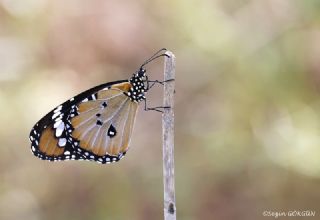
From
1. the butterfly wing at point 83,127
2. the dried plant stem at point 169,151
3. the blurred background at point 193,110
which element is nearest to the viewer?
the dried plant stem at point 169,151

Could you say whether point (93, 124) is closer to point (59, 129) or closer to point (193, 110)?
point (59, 129)

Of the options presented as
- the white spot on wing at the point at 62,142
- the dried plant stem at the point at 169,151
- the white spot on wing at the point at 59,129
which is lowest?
the dried plant stem at the point at 169,151

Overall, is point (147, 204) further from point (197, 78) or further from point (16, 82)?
point (16, 82)

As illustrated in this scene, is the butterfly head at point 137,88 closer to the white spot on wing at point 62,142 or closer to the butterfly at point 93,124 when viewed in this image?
the butterfly at point 93,124

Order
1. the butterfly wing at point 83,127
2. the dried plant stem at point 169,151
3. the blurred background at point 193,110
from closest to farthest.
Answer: the dried plant stem at point 169,151 → the butterfly wing at point 83,127 → the blurred background at point 193,110

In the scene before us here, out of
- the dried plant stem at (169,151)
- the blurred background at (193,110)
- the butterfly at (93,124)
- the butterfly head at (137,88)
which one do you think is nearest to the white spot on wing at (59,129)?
the butterfly at (93,124)

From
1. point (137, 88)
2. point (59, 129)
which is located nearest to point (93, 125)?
point (59, 129)

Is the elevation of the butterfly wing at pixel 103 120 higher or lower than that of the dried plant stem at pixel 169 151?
higher

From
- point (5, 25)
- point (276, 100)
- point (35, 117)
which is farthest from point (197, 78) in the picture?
point (5, 25)

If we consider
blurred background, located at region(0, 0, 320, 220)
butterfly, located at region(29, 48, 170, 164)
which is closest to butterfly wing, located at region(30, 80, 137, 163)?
butterfly, located at region(29, 48, 170, 164)

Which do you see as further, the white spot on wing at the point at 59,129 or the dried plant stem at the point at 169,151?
the white spot on wing at the point at 59,129
